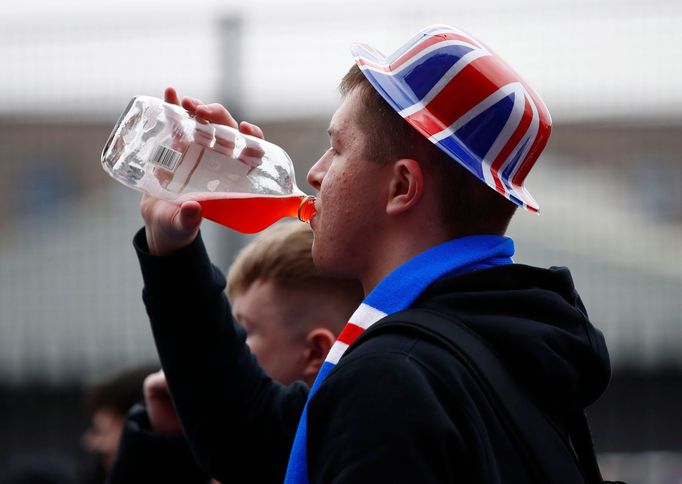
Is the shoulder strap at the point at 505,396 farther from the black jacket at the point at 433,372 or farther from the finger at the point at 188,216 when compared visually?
the finger at the point at 188,216

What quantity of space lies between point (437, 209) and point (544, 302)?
26 cm

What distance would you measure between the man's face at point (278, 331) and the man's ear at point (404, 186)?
994 mm

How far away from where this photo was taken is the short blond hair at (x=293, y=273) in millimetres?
2910

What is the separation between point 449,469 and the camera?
1551 mm

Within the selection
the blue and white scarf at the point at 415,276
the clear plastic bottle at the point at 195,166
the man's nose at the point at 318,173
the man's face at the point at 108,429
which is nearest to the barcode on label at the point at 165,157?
the clear plastic bottle at the point at 195,166

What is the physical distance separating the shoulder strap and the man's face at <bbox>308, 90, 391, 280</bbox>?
0.26m

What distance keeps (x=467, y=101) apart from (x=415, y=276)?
0.34 meters

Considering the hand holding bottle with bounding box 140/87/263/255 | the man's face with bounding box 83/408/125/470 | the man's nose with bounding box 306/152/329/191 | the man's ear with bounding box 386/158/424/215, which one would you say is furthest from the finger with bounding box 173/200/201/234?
the man's face with bounding box 83/408/125/470

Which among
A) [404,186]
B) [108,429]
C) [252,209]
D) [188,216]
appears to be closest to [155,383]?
[252,209]

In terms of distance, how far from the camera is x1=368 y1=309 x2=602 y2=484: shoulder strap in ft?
5.46

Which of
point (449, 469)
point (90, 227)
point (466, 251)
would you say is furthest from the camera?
point (90, 227)

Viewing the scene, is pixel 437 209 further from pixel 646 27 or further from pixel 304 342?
pixel 646 27

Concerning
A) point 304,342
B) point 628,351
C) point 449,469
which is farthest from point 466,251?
point 628,351

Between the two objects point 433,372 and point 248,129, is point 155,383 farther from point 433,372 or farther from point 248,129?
point 433,372
